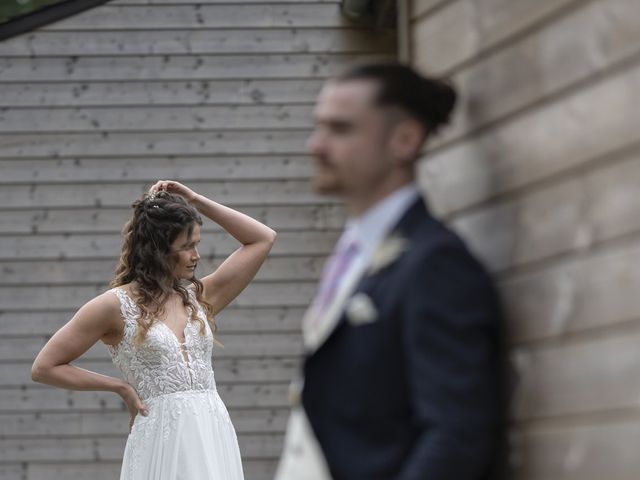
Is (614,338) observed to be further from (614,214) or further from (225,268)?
(225,268)

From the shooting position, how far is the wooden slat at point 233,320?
7.96m

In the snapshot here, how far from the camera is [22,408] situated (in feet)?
26.2

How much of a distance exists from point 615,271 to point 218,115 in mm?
6085

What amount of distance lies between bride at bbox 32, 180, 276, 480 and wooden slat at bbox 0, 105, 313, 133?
2.70m

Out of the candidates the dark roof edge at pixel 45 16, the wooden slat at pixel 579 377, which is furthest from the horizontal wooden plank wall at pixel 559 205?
the dark roof edge at pixel 45 16

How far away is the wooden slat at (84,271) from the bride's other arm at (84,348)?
2.61 metres

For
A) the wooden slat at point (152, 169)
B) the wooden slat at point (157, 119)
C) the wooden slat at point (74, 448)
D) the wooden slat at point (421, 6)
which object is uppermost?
the wooden slat at point (157, 119)

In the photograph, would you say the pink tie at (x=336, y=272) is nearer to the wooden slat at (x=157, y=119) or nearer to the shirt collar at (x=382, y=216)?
the shirt collar at (x=382, y=216)

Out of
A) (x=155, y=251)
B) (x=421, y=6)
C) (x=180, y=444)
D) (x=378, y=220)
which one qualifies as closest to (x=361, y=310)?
(x=378, y=220)

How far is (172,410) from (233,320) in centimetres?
270

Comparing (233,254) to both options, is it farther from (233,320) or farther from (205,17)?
(205,17)

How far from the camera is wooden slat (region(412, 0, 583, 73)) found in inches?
97.0

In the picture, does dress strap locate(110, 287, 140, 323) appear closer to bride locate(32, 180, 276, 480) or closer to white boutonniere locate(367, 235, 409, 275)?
bride locate(32, 180, 276, 480)

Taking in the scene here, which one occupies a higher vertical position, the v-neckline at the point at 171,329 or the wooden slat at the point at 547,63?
the wooden slat at the point at 547,63
